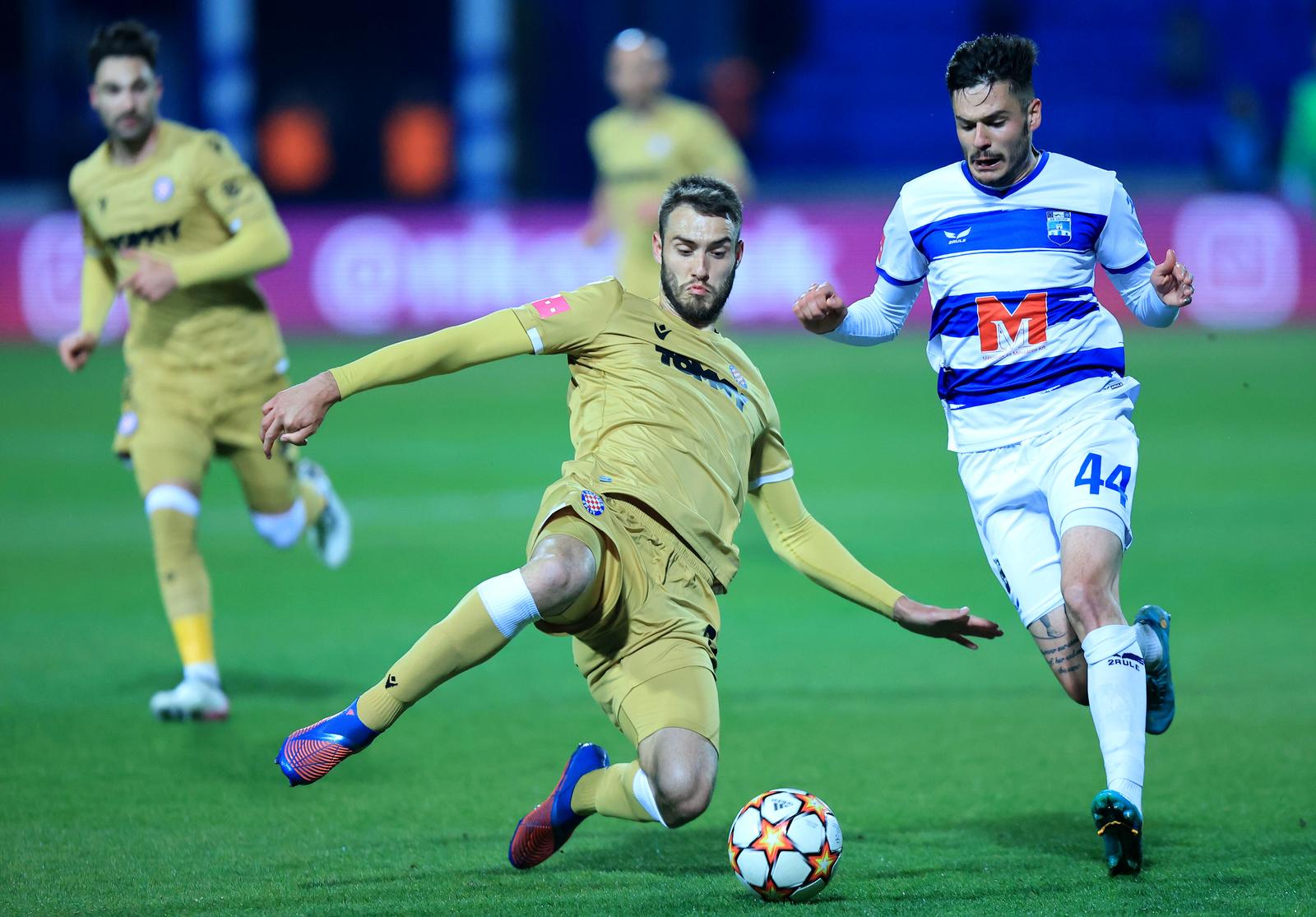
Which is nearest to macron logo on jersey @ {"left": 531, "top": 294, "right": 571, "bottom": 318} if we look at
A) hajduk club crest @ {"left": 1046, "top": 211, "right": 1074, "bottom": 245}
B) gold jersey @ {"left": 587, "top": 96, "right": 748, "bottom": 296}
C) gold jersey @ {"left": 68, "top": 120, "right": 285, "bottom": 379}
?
hajduk club crest @ {"left": 1046, "top": 211, "right": 1074, "bottom": 245}

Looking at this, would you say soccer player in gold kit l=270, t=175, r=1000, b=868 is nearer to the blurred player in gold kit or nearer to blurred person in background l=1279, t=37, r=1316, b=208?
the blurred player in gold kit

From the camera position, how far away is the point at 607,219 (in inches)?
487

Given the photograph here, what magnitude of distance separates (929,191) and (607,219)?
740 cm

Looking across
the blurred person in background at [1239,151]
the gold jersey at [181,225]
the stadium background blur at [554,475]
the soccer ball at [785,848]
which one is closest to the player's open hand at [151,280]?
the gold jersey at [181,225]

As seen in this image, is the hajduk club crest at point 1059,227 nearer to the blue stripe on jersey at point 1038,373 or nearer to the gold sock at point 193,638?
the blue stripe on jersey at point 1038,373

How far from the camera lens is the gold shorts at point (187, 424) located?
6.75 meters

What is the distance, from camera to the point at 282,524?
24.5 ft

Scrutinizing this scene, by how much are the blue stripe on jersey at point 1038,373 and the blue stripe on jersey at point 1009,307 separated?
0.37ft

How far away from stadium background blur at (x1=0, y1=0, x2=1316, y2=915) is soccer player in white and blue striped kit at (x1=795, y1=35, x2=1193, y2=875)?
83cm

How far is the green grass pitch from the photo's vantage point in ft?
15.0

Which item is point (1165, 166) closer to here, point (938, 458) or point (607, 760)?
point (938, 458)

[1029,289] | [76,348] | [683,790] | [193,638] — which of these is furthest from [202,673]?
[1029,289]

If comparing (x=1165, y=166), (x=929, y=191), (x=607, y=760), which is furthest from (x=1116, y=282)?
(x=1165, y=166)

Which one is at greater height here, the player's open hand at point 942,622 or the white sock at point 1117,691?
the player's open hand at point 942,622
